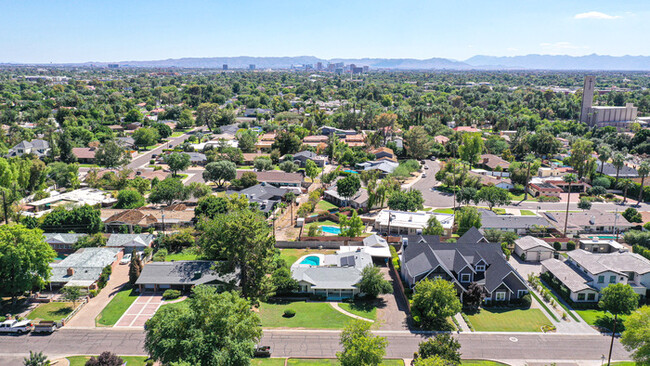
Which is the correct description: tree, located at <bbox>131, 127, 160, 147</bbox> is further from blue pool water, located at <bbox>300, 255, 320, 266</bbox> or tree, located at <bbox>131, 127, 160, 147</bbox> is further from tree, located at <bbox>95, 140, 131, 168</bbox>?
blue pool water, located at <bbox>300, 255, 320, 266</bbox>

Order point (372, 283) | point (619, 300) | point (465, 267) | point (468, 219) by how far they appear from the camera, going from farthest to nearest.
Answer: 1. point (468, 219)
2. point (465, 267)
3. point (372, 283)
4. point (619, 300)

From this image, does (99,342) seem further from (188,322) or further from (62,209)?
(62,209)

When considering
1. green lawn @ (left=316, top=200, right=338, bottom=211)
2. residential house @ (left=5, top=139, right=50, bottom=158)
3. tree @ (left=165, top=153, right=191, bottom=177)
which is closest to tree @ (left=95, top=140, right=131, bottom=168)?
tree @ (left=165, top=153, right=191, bottom=177)

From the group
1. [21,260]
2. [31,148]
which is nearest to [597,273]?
[21,260]

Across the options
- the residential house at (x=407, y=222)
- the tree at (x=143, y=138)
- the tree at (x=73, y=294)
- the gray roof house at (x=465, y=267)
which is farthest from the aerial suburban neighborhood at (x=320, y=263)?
the tree at (x=143, y=138)

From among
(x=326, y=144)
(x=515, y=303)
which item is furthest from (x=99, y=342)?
(x=326, y=144)

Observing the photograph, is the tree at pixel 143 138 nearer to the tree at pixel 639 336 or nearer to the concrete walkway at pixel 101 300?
the concrete walkway at pixel 101 300

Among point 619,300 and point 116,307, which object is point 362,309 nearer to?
point 619,300
